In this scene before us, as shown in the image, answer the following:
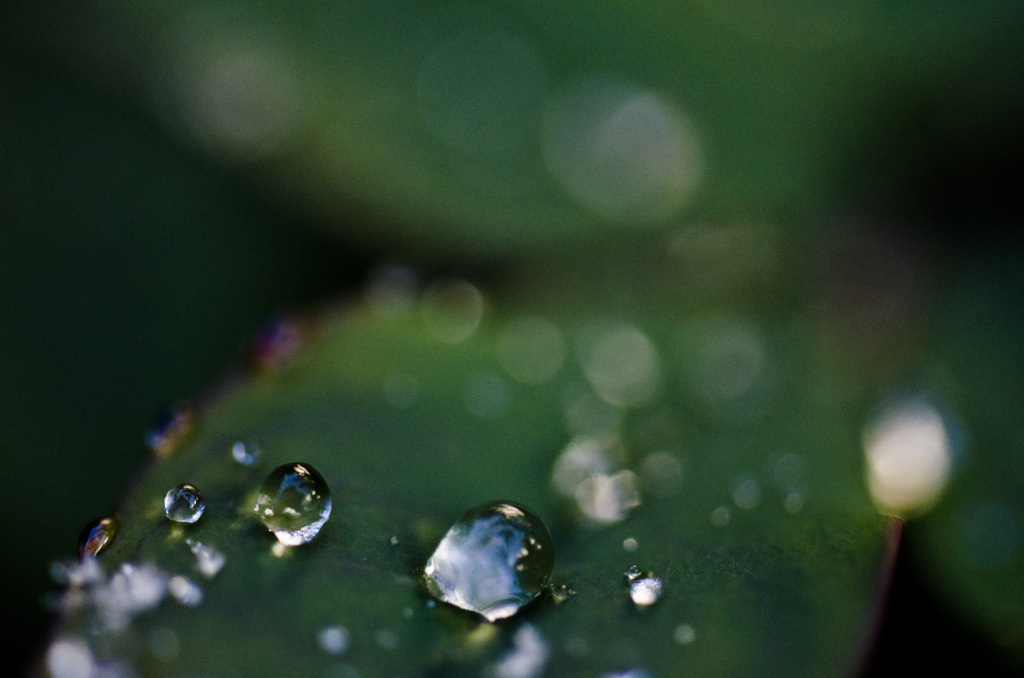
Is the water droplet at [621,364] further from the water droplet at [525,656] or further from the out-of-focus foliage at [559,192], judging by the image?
the water droplet at [525,656]

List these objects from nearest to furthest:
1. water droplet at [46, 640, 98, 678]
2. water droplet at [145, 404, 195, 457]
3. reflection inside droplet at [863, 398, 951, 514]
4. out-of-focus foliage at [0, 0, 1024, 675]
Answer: water droplet at [46, 640, 98, 678]
water droplet at [145, 404, 195, 457]
reflection inside droplet at [863, 398, 951, 514]
out-of-focus foliage at [0, 0, 1024, 675]

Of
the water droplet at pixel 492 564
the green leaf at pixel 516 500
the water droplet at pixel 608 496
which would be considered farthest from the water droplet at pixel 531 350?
the water droplet at pixel 492 564

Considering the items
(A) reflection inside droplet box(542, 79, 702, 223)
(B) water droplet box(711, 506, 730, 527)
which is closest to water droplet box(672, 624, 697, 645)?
(B) water droplet box(711, 506, 730, 527)

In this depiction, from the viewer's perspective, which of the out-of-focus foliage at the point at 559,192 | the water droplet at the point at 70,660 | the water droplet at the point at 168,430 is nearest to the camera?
the water droplet at the point at 70,660

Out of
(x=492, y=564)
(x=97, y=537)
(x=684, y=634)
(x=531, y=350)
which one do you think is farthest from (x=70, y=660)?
(x=531, y=350)

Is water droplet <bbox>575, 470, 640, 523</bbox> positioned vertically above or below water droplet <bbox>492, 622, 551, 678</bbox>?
below

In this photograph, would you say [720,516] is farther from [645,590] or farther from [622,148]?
[622,148]

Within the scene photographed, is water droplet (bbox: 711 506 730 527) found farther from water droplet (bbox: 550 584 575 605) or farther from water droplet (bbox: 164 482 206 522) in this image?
water droplet (bbox: 164 482 206 522)
